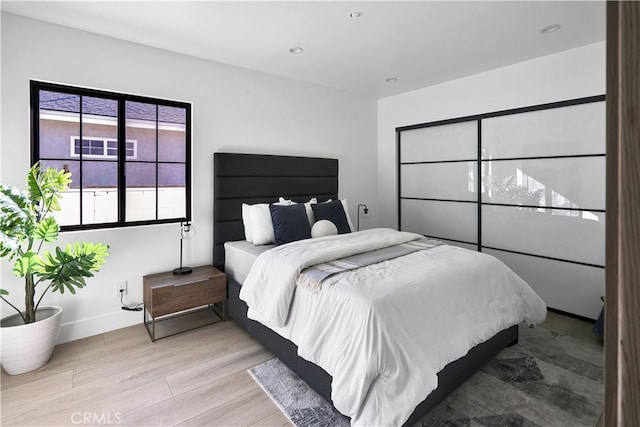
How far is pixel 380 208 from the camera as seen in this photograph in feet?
16.3

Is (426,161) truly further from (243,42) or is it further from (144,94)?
(144,94)

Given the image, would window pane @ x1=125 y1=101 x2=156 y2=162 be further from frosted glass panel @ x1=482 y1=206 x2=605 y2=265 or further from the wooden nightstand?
frosted glass panel @ x1=482 y1=206 x2=605 y2=265

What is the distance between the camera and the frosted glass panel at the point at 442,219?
3920 millimetres

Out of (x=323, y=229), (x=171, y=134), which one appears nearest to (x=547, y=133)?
(x=323, y=229)

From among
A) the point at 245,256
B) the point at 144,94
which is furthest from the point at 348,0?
the point at 245,256

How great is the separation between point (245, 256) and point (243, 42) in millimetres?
1873

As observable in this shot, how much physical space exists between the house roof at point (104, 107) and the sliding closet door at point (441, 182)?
291cm

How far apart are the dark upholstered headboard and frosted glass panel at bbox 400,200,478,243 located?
139cm

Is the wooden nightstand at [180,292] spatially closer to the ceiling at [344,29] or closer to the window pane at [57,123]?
the window pane at [57,123]

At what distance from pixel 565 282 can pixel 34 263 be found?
4.37 meters

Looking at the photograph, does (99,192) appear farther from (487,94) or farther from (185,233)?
(487,94)

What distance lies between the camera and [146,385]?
213cm

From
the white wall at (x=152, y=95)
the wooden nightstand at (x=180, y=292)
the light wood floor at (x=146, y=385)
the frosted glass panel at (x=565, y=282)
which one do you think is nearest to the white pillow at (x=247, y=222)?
the white wall at (x=152, y=95)

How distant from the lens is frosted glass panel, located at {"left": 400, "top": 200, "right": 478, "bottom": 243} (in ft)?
12.9
